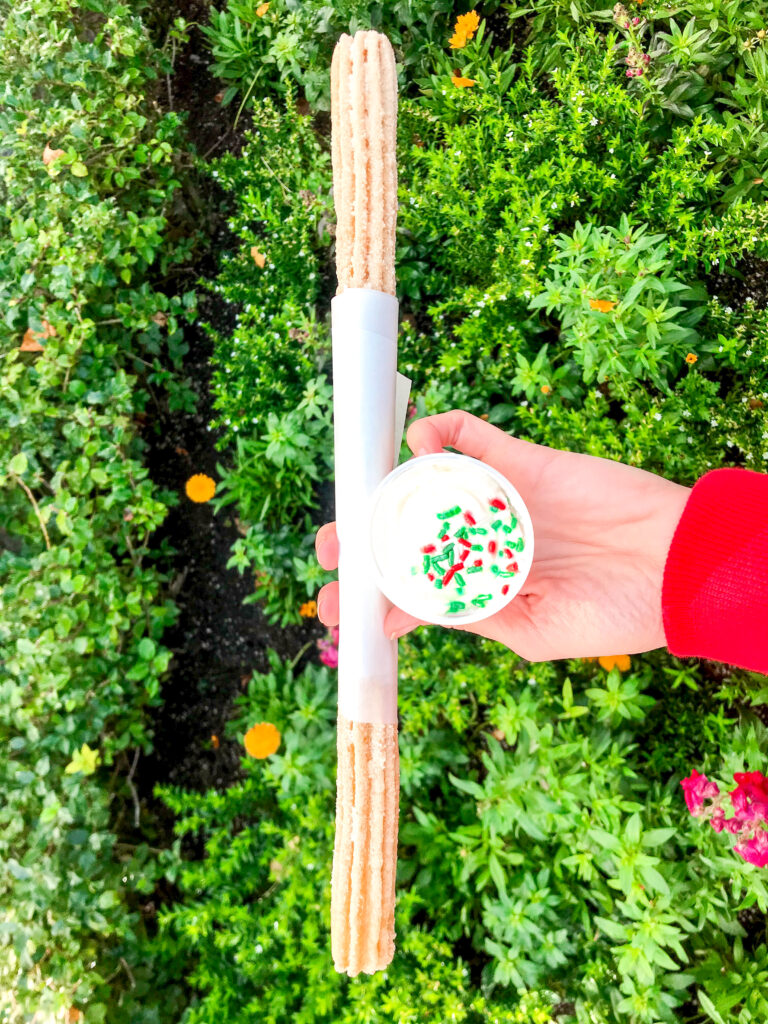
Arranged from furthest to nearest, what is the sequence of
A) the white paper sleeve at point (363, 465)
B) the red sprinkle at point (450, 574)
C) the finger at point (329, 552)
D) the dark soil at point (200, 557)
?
the dark soil at point (200, 557) < the finger at point (329, 552) < the white paper sleeve at point (363, 465) < the red sprinkle at point (450, 574)

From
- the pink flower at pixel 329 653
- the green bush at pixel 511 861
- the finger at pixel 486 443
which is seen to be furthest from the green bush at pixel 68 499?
the finger at pixel 486 443

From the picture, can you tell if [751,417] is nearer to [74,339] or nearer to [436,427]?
[436,427]

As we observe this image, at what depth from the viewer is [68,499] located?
2285 millimetres

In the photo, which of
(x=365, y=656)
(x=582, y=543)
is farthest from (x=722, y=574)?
(x=365, y=656)

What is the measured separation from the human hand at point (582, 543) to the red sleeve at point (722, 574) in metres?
0.19

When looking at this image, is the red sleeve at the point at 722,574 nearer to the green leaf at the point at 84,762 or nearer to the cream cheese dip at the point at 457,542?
the cream cheese dip at the point at 457,542

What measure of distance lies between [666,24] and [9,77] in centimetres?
222

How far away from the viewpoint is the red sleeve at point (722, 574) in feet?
4.91

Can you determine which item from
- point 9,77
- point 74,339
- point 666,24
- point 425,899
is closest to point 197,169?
point 9,77

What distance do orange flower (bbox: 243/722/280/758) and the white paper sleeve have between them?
93 cm

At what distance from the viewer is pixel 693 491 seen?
159 cm

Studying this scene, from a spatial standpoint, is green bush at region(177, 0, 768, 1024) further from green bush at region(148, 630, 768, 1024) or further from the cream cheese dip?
the cream cheese dip

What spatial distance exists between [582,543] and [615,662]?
515 millimetres

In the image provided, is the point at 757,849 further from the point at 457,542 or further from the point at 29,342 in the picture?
the point at 29,342
